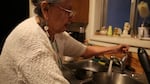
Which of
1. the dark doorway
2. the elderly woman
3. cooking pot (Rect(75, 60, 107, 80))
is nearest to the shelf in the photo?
cooking pot (Rect(75, 60, 107, 80))

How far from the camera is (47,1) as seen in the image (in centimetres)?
85

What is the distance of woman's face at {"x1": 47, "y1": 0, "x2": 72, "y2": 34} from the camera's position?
0.88 metres

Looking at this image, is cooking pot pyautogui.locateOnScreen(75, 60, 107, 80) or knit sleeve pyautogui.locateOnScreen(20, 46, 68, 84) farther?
cooking pot pyautogui.locateOnScreen(75, 60, 107, 80)

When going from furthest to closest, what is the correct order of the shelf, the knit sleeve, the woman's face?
the shelf, the woman's face, the knit sleeve

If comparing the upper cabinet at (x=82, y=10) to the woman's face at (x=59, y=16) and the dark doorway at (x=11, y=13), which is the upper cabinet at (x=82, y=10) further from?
the woman's face at (x=59, y=16)

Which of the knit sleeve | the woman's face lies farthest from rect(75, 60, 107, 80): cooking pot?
the knit sleeve

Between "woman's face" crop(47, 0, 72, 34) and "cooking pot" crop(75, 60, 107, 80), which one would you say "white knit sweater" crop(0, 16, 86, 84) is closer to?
"woman's face" crop(47, 0, 72, 34)

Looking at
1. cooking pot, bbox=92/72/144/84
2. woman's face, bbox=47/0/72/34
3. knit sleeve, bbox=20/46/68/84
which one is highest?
woman's face, bbox=47/0/72/34

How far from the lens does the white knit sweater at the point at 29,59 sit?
2.38ft

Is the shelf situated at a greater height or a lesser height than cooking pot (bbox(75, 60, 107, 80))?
greater

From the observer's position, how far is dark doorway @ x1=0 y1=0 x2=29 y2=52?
98.6 inches

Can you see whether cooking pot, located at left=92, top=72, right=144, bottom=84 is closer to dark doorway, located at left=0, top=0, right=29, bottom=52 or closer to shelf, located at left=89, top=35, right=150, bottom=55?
shelf, located at left=89, top=35, right=150, bottom=55

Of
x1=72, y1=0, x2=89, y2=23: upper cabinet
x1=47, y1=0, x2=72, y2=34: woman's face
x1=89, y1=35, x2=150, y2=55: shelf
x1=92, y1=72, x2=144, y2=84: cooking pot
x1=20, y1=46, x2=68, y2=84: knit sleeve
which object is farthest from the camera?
x1=72, y1=0, x2=89, y2=23: upper cabinet

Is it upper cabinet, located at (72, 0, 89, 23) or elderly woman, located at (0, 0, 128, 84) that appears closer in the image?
elderly woman, located at (0, 0, 128, 84)
